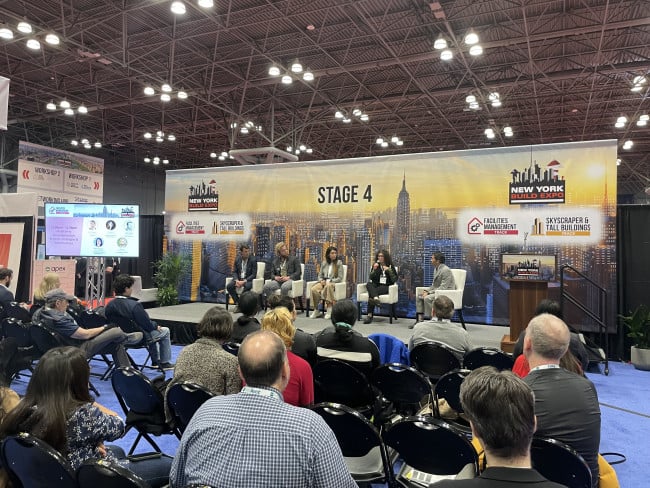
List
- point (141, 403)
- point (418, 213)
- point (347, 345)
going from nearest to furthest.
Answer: point (141, 403), point (347, 345), point (418, 213)

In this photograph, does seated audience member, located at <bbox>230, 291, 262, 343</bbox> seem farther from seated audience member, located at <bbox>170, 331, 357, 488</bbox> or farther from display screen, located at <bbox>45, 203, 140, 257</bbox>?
display screen, located at <bbox>45, 203, 140, 257</bbox>

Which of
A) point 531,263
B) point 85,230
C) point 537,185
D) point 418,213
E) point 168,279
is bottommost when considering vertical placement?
point 168,279

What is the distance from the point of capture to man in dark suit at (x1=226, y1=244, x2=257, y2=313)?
8961 millimetres

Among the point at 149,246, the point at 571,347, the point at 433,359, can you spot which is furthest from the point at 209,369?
the point at 149,246

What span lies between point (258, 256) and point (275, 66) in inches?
156

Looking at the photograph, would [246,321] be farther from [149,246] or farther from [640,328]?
[149,246]

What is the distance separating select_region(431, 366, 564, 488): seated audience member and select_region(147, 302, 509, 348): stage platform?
5.32m

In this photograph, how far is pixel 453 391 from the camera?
3.01 meters

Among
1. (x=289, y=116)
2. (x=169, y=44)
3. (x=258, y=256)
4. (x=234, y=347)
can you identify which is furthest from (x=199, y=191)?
(x=234, y=347)

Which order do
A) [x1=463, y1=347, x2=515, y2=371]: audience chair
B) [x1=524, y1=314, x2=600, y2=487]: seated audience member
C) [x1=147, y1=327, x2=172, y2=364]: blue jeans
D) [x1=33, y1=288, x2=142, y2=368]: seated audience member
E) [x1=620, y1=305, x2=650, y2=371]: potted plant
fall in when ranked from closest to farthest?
1. [x1=524, y1=314, x2=600, y2=487]: seated audience member
2. [x1=463, y1=347, x2=515, y2=371]: audience chair
3. [x1=33, y1=288, x2=142, y2=368]: seated audience member
4. [x1=147, y1=327, x2=172, y2=364]: blue jeans
5. [x1=620, y1=305, x2=650, y2=371]: potted plant

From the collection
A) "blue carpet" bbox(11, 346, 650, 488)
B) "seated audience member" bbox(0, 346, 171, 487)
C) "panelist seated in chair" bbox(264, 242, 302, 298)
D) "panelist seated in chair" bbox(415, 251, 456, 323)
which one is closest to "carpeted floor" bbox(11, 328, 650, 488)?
"blue carpet" bbox(11, 346, 650, 488)

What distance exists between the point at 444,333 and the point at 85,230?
647 centimetres

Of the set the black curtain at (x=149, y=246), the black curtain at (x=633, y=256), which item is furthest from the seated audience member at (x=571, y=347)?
the black curtain at (x=149, y=246)

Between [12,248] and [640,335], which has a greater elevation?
[12,248]
